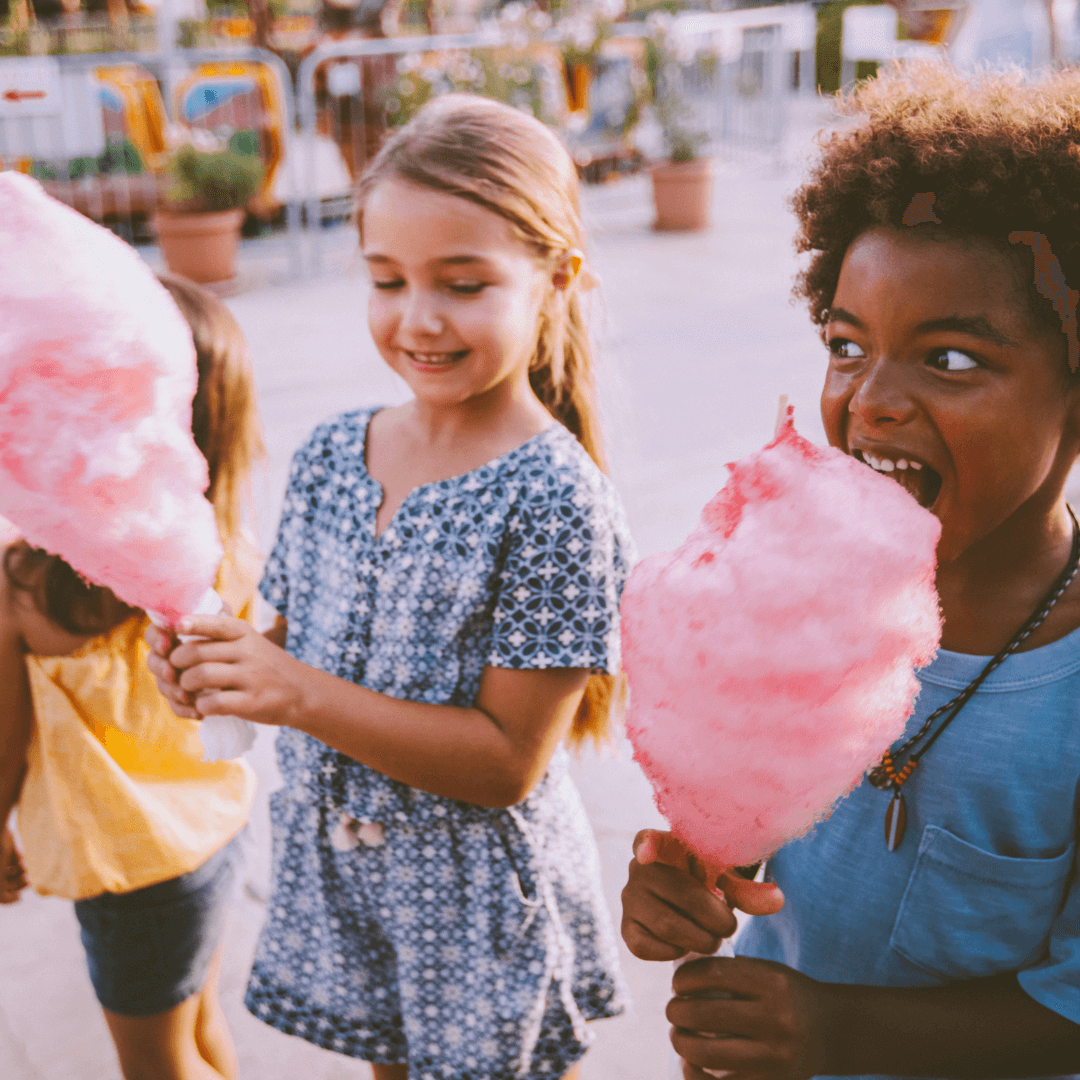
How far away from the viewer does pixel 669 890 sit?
3.10 ft

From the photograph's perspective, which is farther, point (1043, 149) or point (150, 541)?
point (150, 541)

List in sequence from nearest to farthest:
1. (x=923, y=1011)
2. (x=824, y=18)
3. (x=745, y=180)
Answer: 1. (x=923, y=1011)
2. (x=745, y=180)
3. (x=824, y=18)

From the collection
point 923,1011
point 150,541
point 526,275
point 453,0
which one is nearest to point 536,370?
point 526,275

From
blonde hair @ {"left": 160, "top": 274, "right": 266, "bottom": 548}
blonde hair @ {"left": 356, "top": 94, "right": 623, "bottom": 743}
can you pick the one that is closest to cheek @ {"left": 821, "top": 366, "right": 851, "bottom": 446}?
blonde hair @ {"left": 356, "top": 94, "right": 623, "bottom": 743}

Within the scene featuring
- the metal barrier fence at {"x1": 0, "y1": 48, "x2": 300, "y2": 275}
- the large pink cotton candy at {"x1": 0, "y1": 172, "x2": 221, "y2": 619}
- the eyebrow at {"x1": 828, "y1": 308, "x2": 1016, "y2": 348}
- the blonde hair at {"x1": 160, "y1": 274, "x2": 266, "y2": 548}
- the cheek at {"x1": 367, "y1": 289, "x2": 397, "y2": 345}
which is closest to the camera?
the eyebrow at {"x1": 828, "y1": 308, "x2": 1016, "y2": 348}

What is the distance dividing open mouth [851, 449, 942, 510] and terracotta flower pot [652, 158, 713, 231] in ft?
25.6

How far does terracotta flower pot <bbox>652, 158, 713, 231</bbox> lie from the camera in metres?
8.21

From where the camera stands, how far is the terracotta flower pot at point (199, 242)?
6.82 metres

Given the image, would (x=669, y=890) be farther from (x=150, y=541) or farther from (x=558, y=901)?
(x=150, y=541)

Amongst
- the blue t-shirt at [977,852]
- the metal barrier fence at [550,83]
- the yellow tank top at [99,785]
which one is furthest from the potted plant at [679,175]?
the blue t-shirt at [977,852]

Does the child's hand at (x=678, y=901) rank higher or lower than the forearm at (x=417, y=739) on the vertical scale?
higher

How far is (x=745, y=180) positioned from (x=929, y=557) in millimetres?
9890

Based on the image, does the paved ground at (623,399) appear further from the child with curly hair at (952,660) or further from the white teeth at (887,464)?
the white teeth at (887,464)

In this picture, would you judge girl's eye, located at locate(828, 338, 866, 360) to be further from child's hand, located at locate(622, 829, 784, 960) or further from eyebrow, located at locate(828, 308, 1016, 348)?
child's hand, located at locate(622, 829, 784, 960)
